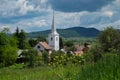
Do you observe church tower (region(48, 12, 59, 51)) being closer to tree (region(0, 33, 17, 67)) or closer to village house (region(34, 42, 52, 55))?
village house (region(34, 42, 52, 55))

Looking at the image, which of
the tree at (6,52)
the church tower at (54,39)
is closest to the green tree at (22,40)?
the tree at (6,52)

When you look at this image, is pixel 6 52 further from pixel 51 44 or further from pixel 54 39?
pixel 51 44

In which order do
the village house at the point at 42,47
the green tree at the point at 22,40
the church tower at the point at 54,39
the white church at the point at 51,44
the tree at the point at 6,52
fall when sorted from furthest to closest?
the church tower at the point at 54,39 < the white church at the point at 51,44 < the village house at the point at 42,47 < the green tree at the point at 22,40 < the tree at the point at 6,52

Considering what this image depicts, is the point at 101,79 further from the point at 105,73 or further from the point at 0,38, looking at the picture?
the point at 0,38

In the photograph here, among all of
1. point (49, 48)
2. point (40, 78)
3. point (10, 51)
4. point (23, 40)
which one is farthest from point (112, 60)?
point (49, 48)

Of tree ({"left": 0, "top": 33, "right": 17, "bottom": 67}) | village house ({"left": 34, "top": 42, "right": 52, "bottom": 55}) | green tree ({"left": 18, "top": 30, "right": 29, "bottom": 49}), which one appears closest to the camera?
tree ({"left": 0, "top": 33, "right": 17, "bottom": 67})

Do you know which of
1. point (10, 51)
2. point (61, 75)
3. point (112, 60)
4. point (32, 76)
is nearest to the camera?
point (112, 60)

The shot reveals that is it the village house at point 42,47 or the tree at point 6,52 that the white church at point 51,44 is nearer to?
the village house at point 42,47

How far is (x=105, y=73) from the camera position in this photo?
5.00 meters

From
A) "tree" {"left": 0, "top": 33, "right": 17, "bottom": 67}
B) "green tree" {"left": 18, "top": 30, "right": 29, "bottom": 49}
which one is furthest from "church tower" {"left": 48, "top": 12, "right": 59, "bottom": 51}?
"tree" {"left": 0, "top": 33, "right": 17, "bottom": 67}

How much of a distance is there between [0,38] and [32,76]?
76.6 meters

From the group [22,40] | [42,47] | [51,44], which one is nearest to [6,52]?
[22,40]

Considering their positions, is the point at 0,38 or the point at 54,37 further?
the point at 54,37

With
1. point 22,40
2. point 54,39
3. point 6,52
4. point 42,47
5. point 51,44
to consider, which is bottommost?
point 6,52
